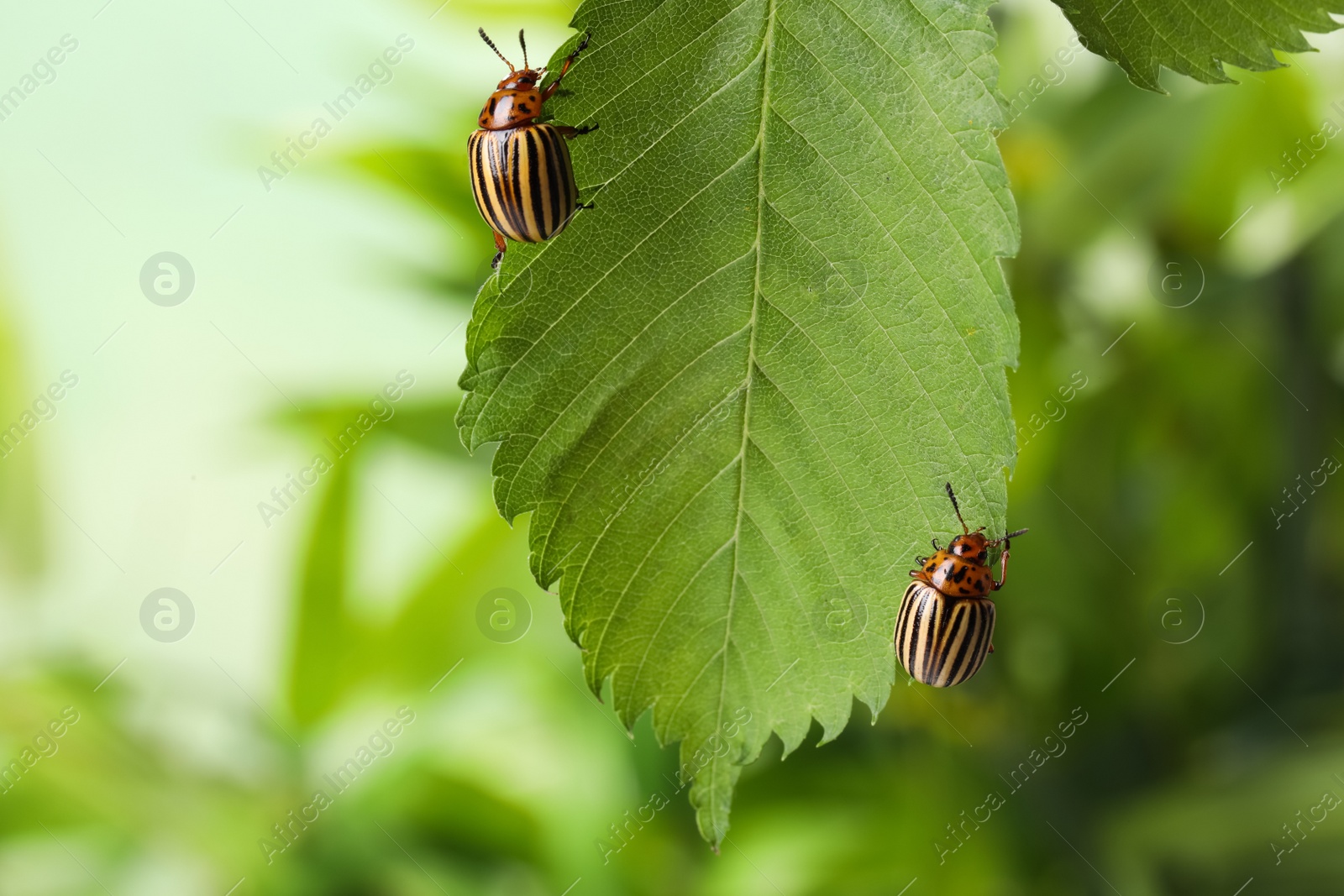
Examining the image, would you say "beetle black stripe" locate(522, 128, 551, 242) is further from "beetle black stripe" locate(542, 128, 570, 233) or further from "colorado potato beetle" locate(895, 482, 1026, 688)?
"colorado potato beetle" locate(895, 482, 1026, 688)

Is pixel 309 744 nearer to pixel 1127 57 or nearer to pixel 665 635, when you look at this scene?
pixel 665 635

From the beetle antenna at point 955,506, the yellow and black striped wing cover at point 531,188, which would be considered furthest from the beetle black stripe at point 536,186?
the beetle antenna at point 955,506

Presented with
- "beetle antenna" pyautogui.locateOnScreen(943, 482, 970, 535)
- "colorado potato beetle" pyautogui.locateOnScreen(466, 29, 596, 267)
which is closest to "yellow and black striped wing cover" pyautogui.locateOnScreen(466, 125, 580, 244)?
"colorado potato beetle" pyautogui.locateOnScreen(466, 29, 596, 267)

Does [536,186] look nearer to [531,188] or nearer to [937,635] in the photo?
[531,188]

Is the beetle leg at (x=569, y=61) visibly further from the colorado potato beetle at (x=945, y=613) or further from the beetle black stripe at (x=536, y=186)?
the colorado potato beetle at (x=945, y=613)

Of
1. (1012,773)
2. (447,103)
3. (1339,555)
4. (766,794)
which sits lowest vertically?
(1339,555)

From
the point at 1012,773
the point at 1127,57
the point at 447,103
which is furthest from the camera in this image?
the point at 447,103

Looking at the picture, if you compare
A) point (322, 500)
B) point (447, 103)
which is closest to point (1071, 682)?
point (322, 500)

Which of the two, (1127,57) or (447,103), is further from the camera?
(447,103)
